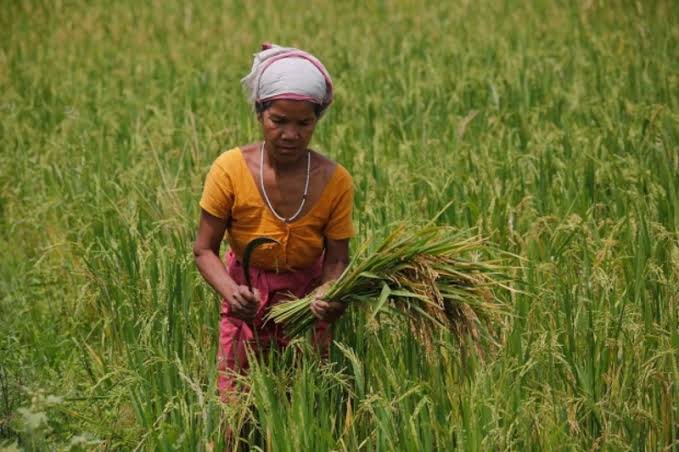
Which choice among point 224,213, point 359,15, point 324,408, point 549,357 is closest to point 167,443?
point 324,408

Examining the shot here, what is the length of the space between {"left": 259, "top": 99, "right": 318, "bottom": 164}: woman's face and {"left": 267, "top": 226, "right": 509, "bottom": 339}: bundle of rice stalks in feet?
1.10

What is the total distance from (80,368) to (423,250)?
1.50m

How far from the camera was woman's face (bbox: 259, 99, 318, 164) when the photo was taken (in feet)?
10.6

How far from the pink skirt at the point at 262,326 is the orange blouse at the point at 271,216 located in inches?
1.6

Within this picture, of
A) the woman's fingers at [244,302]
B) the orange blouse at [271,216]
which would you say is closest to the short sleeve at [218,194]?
the orange blouse at [271,216]

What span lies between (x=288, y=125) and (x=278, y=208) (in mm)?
237

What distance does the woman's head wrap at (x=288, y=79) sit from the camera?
3229 millimetres

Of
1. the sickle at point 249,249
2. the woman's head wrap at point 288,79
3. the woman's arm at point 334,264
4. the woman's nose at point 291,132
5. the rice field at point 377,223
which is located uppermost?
the woman's head wrap at point 288,79

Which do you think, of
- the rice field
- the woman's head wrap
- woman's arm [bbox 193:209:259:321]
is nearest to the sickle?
woman's arm [bbox 193:209:259:321]

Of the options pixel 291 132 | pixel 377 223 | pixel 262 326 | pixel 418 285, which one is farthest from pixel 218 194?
pixel 377 223

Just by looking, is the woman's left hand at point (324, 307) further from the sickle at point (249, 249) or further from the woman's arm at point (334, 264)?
the sickle at point (249, 249)

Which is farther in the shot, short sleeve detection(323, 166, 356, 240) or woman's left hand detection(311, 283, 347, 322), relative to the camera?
short sleeve detection(323, 166, 356, 240)

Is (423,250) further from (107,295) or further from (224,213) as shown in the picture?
(107,295)

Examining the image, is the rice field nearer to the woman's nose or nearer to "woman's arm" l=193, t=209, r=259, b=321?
"woman's arm" l=193, t=209, r=259, b=321
